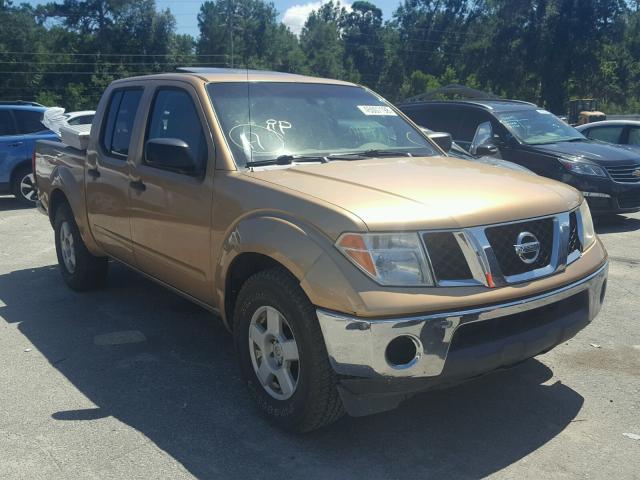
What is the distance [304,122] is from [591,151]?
665cm

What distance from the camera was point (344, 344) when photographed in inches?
117

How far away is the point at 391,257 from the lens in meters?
2.97

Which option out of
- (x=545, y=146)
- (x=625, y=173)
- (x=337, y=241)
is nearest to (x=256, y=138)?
(x=337, y=241)

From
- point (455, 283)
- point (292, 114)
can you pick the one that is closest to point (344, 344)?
point (455, 283)

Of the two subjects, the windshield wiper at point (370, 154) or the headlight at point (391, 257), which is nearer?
→ the headlight at point (391, 257)

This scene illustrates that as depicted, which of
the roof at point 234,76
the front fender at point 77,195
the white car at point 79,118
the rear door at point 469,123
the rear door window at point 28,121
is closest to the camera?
the roof at point 234,76

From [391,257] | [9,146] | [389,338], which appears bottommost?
[9,146]

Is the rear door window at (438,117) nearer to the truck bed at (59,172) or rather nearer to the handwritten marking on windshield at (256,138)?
the truck bed at (59,172)

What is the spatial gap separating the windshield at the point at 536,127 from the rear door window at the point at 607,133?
2.33 meters

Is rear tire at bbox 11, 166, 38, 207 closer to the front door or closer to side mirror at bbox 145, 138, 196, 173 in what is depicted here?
the front door

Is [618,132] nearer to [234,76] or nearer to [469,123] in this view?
[469,123]

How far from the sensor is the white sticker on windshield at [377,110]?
188 inches

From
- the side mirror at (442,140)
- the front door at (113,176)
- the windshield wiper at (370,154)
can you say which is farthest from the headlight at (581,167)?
the front door at (113,176)

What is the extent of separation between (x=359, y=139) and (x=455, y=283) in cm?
178
